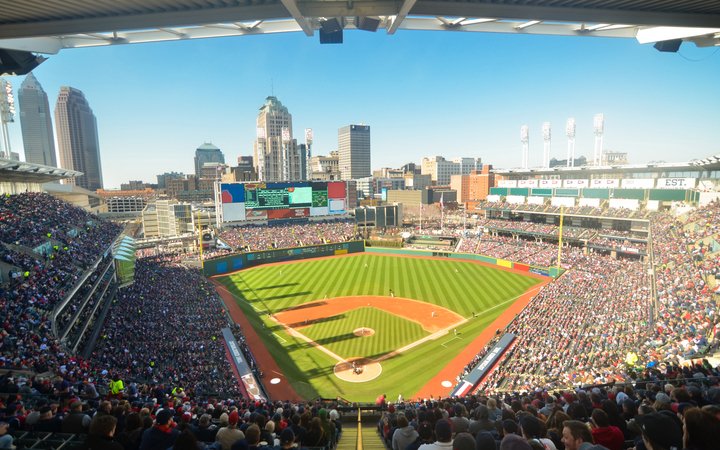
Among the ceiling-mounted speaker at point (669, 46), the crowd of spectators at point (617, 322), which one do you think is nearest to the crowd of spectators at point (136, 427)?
the ceiling-mounted speaker at point (669, 46)

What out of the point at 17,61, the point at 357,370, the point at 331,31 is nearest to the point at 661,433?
the point at 331,31

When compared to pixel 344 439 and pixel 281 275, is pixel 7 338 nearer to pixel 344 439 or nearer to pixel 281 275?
pixel 344 439

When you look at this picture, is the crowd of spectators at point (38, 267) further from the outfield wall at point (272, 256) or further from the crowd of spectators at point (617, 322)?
the crowd of spectators at point (617, 322)

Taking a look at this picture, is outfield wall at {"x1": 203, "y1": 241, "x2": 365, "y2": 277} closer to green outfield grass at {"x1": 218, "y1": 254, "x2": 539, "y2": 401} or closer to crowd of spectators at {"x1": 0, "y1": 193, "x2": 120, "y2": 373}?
green outfield grass at {"x1": 218, "y1": 254, "x2": 539, "y2": 401}

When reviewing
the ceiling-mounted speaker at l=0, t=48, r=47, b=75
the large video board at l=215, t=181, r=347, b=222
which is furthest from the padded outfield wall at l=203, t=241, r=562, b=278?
the ceiling-mounted speaker at l=0, t=48, r=47, b=75

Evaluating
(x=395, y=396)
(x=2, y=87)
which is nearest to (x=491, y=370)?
(x=395, y=396)
